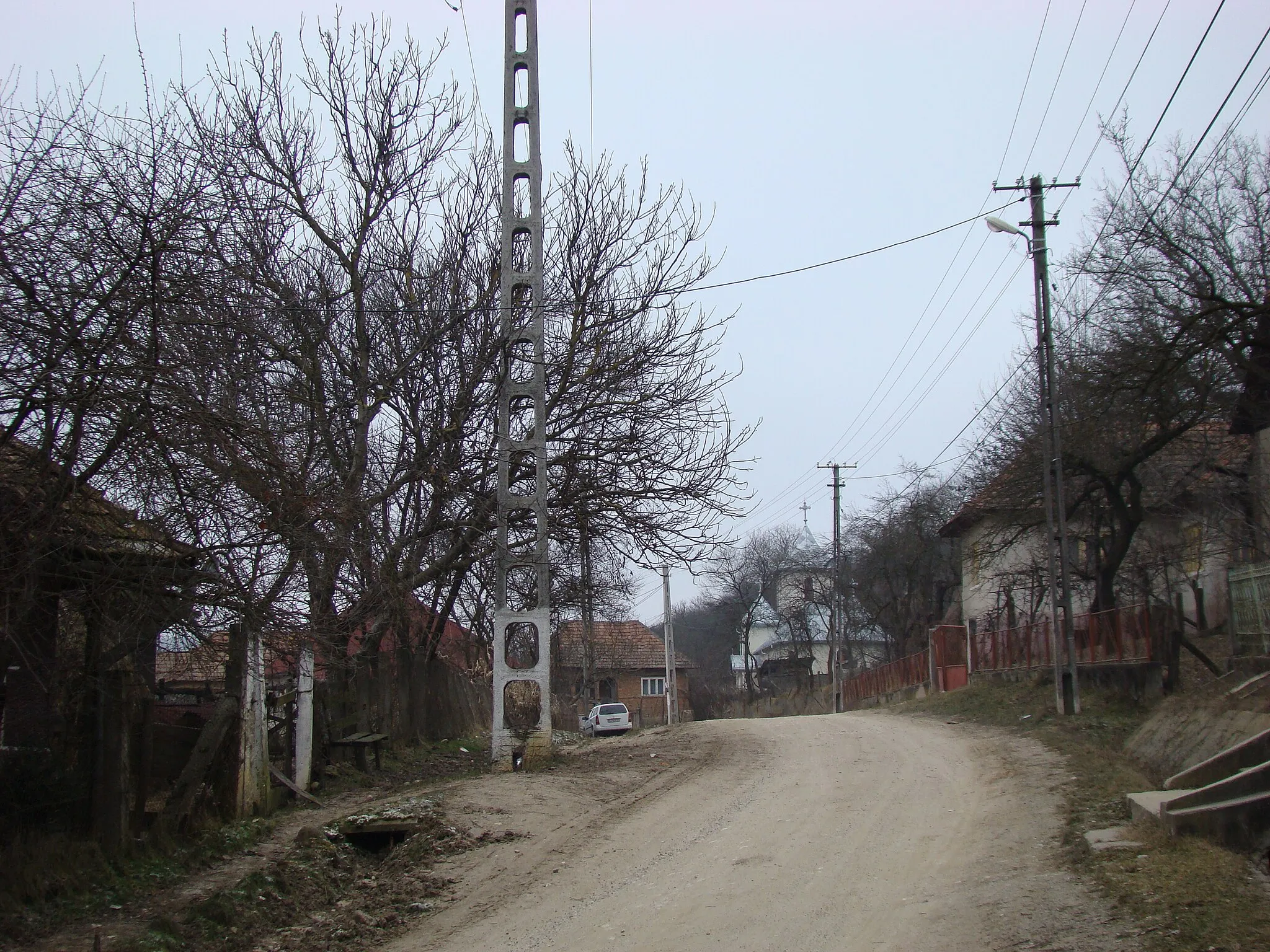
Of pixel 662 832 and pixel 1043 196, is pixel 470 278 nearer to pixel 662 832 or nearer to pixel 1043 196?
pixel 662 832

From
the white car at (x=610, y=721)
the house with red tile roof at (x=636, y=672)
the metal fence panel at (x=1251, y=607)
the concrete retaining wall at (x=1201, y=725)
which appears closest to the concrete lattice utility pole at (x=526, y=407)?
the concrete retaining wall at (x=1201, y=725)

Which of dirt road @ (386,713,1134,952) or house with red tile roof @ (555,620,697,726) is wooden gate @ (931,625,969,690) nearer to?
dirt road @ (386,713,1134,952)

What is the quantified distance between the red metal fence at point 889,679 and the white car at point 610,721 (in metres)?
10.3

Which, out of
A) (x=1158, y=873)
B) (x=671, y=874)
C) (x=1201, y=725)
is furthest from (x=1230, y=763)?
(x=671, y=874)

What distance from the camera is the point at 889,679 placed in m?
42.3

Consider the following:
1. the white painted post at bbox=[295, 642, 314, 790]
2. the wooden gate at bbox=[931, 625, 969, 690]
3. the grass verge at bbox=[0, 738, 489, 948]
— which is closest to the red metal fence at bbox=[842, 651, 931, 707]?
the wooden gate at bbox=[931, 625, 969, 690]

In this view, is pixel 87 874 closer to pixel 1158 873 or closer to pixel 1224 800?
pixel 1158 873

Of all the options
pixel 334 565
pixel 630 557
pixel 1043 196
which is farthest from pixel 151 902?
pixel 1043 196

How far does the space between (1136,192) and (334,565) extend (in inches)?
634

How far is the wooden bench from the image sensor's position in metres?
14.9

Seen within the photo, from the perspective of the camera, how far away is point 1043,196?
2139cm

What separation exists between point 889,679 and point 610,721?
1128 cm

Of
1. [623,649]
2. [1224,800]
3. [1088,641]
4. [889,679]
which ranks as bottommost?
[1224,800]

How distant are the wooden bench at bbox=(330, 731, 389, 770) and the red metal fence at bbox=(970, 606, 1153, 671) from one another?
13.5 m
